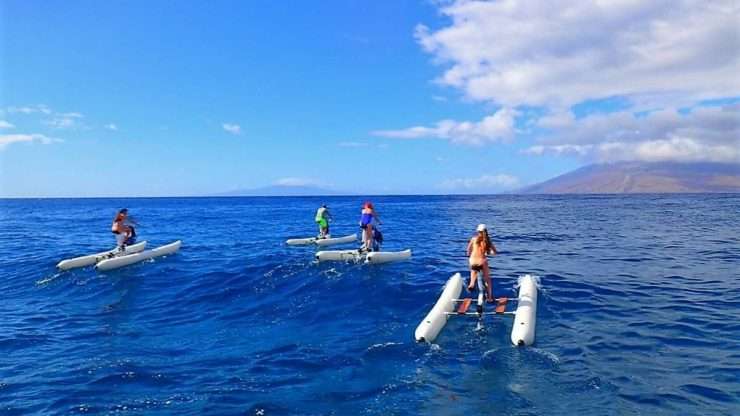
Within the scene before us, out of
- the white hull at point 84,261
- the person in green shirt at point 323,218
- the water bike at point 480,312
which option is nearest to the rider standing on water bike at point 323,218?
the person in green shirt at point 323,218

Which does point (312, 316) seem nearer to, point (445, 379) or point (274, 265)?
point (445, 379)

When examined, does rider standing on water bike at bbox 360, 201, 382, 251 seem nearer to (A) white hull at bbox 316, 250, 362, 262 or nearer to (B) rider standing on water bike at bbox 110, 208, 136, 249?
(A) white hull at bbox 316, 250, 362, 262

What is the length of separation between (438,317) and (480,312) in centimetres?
127

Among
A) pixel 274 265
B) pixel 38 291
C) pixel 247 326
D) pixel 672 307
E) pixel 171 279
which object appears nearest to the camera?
pixel 247 326

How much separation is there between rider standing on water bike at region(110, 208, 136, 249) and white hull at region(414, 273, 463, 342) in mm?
16579

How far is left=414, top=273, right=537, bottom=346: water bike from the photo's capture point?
11.5m

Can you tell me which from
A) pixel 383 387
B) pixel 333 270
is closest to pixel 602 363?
pixel 383 387

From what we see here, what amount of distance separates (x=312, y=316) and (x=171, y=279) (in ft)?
28.3

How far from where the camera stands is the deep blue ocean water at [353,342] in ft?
28.8

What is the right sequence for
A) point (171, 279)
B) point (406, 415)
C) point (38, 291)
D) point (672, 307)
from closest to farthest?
point (406, 415), point (672, 307), point (38, 291), point (171, 279)

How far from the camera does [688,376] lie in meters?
9.56

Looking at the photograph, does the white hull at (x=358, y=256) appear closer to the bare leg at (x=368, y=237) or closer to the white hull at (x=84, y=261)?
the bare leg at (x=368, y=237)

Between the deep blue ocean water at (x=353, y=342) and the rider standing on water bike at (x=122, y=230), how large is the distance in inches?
89.4

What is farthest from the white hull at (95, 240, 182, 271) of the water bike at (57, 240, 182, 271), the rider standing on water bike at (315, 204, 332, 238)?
the rider standing on water bike at (315, 204, 332, 238)
